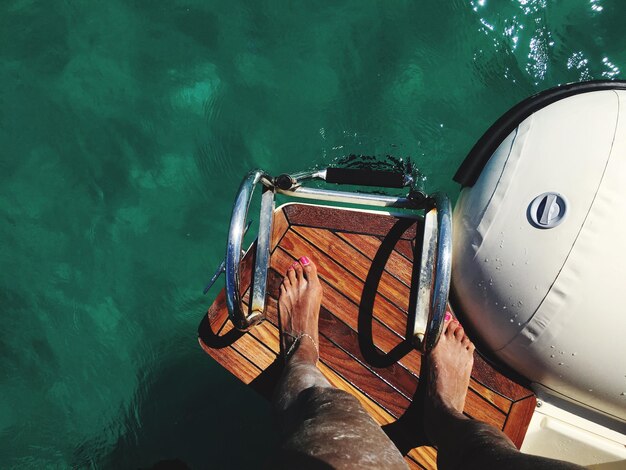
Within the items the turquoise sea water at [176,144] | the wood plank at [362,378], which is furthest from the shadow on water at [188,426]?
the wood plank at [362,378]

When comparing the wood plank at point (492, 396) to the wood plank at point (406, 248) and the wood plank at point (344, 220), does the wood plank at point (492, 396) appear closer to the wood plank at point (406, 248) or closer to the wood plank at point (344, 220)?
the wood plank at point (406, 248)

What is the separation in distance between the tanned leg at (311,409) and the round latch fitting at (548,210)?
1003 mm

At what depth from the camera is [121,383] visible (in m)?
3.61

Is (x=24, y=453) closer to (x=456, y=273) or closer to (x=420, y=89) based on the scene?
(x=456, y=273)

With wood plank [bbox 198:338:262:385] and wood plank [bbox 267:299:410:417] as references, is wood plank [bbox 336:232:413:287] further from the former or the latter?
wood plank [bbox 198:338:262:385]

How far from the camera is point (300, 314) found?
2348mm

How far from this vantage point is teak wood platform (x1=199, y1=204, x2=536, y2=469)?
2.29 m

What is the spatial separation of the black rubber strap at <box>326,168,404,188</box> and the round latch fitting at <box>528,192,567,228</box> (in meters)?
0.71

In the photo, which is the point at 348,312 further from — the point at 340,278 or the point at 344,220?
the point at 344,220

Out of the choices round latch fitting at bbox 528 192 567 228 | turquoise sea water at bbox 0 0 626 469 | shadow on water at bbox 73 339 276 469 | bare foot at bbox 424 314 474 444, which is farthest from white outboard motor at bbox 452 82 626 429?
shadow on water at bbox 73 339 276 469

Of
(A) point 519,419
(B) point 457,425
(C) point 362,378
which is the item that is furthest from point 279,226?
(A) point 519,419

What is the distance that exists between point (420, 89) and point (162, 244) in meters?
2.28

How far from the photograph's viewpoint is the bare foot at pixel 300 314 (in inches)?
91.6

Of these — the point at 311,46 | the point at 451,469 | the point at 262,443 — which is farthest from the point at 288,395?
the point at 311,46
